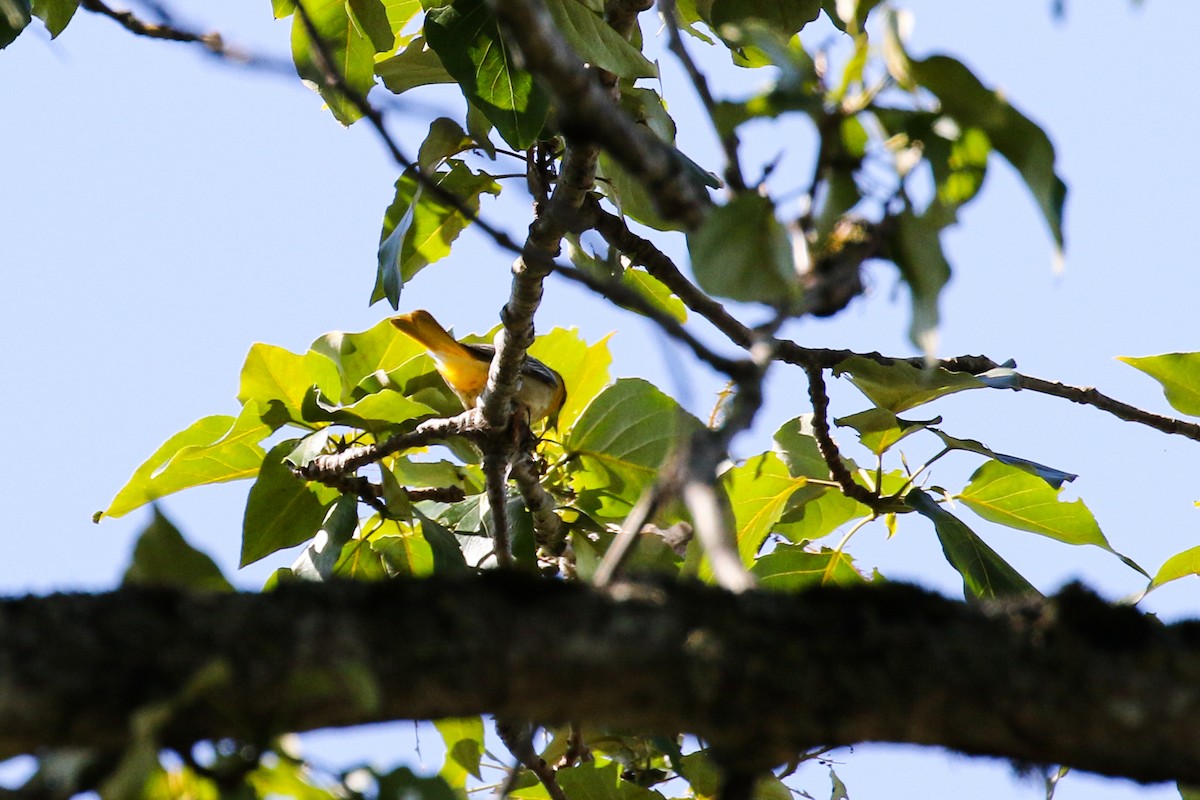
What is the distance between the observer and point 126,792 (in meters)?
0.86

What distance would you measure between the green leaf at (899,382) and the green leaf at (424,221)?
956mm

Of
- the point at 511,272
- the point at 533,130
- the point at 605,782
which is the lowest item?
the point at 605,782

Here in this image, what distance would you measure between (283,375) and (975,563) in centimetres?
178

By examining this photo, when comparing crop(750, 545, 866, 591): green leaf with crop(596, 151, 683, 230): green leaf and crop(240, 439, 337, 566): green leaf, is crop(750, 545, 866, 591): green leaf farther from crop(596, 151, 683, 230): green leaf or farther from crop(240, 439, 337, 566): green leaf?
crop(240, 439, 337, 566): green leaf

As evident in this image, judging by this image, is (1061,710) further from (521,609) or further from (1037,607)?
(521,609)

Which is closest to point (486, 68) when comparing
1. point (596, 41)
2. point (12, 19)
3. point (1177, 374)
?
point (596, 41)

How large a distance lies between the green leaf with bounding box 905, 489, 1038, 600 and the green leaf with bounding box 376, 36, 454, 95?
158 centimetres

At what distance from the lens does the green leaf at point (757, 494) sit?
2.76m

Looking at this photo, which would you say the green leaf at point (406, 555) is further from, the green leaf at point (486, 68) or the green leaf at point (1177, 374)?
the green leaf at point (1177, 374)

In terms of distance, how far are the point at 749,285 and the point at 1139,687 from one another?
1.63ft

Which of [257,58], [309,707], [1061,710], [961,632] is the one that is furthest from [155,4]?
[1061,710]

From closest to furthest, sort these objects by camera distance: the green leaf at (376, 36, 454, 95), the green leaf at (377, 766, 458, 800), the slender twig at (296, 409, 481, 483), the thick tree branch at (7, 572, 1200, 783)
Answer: the thick tree branch at (7, 572, 1200, 783) → the green leaf at (377, 766, 458, 800) → the slender twig at (296, 409, 481, 483) → the green leaf at (376, 36, 454, 95)

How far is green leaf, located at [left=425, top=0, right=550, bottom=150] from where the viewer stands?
2.28 m

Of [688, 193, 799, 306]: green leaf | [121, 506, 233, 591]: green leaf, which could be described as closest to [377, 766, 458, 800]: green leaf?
[121, 506, 233, 591]: green leaf
